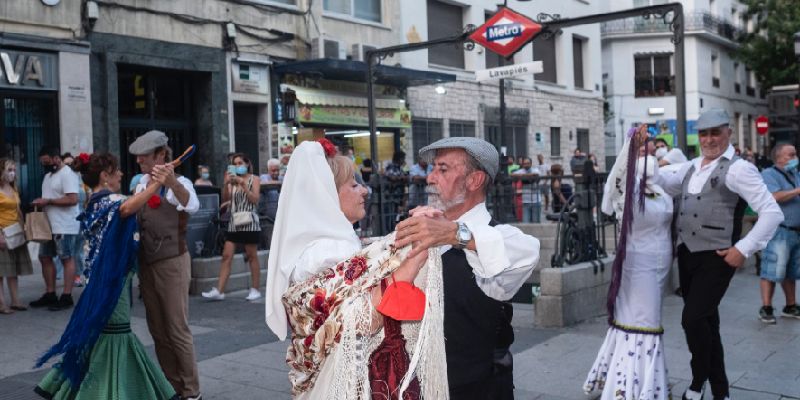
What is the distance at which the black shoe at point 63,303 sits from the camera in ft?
28.6

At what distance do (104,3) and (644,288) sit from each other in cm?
1198

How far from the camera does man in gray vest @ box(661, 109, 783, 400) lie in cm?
489

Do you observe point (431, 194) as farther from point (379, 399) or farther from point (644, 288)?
point (644, 288)

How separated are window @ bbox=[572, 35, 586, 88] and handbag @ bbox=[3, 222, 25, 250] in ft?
74.0

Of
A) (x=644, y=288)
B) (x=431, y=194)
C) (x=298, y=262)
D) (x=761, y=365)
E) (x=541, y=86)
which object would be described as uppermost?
(x=541, y=86)

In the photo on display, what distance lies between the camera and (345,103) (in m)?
18.9

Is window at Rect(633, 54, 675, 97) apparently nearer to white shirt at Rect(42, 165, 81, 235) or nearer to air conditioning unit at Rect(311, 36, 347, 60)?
air conditioning unit at Rect(311, 36, 347, 60)

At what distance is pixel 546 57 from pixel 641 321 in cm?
2250

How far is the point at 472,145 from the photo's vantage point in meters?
2.76

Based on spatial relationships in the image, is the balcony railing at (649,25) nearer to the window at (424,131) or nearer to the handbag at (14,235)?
the window at (424,131)

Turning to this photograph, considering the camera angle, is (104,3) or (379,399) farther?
(104,3)

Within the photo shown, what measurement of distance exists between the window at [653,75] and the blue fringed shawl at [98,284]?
3509cm

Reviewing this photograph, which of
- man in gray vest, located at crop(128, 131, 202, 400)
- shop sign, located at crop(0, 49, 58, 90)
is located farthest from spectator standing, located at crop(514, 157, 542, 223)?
man in gray vest, located at crop(128, 131, 202, 400)

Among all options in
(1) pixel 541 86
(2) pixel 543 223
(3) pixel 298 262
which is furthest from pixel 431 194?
(1) pixel 541 86
